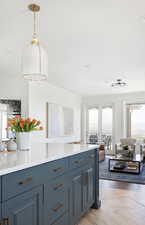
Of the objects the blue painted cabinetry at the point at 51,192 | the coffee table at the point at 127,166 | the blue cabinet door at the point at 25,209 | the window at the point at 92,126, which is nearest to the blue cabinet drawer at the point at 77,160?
the blue painted cabinetry at the point at 51,192

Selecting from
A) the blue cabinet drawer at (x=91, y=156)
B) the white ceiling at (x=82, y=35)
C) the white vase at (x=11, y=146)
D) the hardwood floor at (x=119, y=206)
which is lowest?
the hardwood floor at (x=119, y=206)

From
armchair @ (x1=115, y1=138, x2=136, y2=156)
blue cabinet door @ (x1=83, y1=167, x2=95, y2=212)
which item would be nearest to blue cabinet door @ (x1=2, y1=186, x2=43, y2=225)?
blue cabinet door @ (x1=83, y1=167, x2=95, y2=212)

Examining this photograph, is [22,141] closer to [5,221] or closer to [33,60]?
[33,60]

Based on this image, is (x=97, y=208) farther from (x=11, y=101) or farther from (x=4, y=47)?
(x=11, y=101)

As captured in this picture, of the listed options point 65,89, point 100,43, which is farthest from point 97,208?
point 65,89

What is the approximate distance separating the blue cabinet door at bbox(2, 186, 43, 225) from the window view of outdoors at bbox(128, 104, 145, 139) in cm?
767

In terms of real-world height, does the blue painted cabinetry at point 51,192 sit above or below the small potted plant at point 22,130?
below

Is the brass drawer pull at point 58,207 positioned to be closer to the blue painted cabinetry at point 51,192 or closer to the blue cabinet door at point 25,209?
the blue painted cabinetry at point 51,192

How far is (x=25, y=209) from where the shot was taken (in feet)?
5.34

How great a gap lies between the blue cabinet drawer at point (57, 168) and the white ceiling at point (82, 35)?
1.85 meters

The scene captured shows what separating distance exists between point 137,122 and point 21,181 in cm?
822

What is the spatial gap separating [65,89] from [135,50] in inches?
173

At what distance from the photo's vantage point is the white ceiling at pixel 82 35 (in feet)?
8.44

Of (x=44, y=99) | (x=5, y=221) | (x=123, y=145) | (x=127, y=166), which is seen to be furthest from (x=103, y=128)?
(x=5, y=221)
